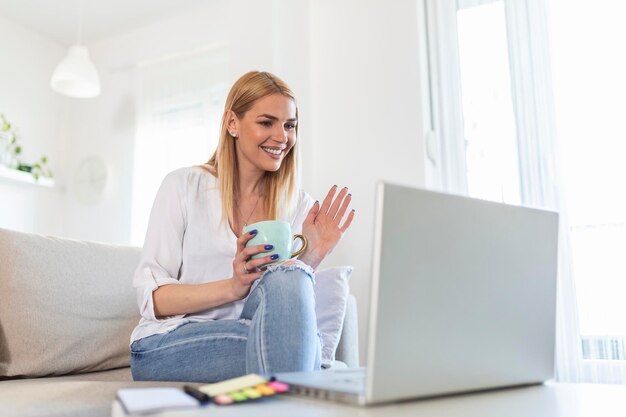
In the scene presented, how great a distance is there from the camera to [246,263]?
44.1 inches

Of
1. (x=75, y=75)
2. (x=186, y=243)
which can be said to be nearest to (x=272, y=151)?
(x=186, y=243)

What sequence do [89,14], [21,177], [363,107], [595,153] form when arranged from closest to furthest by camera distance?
1. [595,153]
2. [363,107]
3. [21,177]
4. [89,14]

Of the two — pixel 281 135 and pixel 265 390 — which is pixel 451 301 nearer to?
pixel 265 390

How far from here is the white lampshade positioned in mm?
3303

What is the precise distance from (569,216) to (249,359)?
1817 millimetres

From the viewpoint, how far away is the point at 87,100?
4461mm

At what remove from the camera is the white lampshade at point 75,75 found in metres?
3.30

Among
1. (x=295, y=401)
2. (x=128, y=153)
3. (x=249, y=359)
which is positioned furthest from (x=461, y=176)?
(x=128, y=153)

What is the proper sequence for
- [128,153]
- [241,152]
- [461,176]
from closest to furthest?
[241,152] → [461,176] → [128,153]

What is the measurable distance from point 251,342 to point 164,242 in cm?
47

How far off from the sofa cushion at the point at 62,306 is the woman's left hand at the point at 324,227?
1.91ft

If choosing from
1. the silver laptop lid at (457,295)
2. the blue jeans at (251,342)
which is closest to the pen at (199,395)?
the silver laptop lid at (457,295)

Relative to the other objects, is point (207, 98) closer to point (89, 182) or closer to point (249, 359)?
point (89, 182)

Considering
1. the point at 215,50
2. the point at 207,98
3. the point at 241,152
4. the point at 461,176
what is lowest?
the point at 241,152
